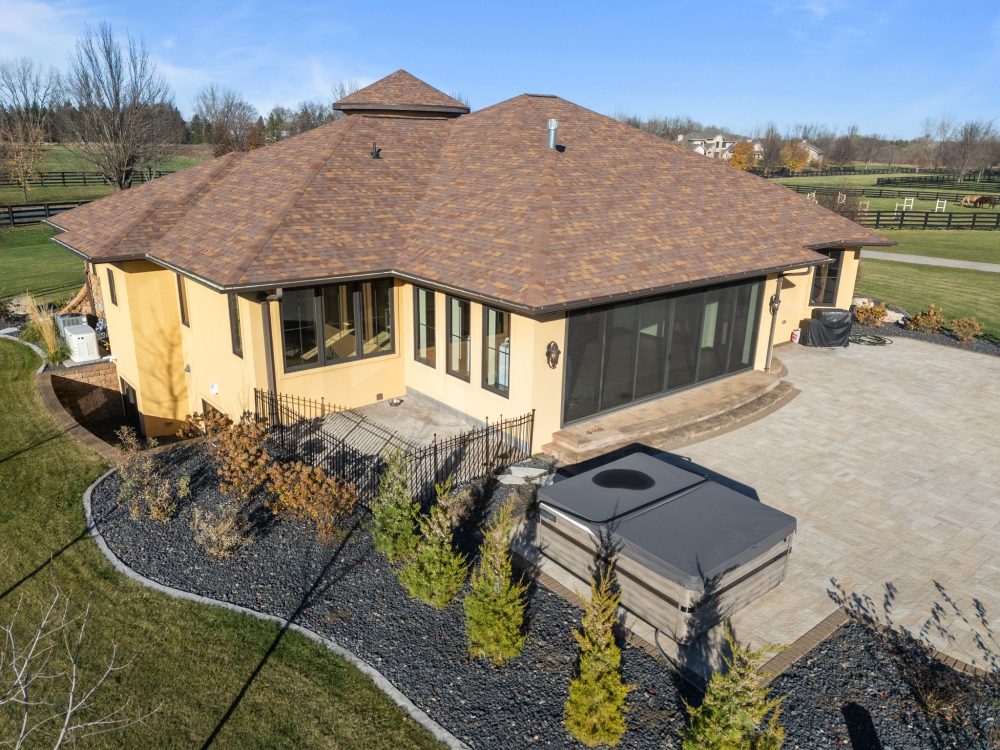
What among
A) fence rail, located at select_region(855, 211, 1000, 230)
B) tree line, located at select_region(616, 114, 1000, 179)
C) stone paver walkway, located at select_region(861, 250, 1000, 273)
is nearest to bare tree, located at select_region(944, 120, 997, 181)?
tree line, located at select_region(616, 114, 1000, 179)

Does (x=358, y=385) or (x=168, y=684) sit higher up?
(x=358, y=385)

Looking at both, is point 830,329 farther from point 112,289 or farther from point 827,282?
point 112,289

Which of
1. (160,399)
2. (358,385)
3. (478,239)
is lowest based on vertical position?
(160,399)

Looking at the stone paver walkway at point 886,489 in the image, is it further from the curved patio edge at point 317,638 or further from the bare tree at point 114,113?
the bare tree at point 114,113

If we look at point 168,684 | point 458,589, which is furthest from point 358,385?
point 168,684

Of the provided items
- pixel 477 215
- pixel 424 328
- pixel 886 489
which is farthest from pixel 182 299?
pixel 886 489

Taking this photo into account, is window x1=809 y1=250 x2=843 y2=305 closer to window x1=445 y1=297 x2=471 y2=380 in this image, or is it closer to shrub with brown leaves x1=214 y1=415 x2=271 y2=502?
window x1=445 y1=297 x2=471 y2=380

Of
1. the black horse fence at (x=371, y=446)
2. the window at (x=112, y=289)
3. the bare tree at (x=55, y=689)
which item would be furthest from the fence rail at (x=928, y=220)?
the bare tree at (x=55, y=689)

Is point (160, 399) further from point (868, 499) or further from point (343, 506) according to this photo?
point (868, 499)
